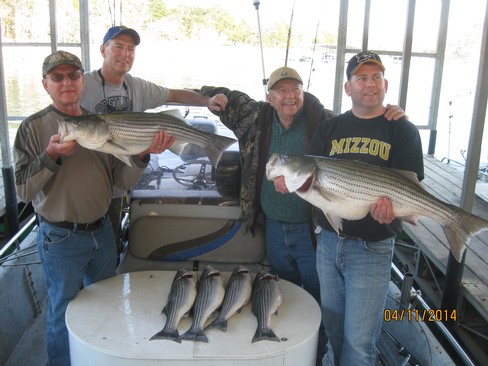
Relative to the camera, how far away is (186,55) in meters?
8.12

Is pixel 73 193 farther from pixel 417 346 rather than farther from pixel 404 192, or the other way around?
pixel 417 346

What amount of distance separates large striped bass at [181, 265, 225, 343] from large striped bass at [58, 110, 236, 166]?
0.76 m

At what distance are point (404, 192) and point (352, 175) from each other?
0.26 meters

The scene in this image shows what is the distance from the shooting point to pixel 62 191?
2.54 m

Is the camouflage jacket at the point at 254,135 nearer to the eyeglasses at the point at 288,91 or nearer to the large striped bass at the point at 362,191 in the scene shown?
the eyeglasses at the point at 288,91

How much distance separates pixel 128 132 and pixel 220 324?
112 cm

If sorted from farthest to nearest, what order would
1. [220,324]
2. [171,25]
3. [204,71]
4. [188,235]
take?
1. [204,71]
2. [171,25]
3. [188,235]
4. [220,324]

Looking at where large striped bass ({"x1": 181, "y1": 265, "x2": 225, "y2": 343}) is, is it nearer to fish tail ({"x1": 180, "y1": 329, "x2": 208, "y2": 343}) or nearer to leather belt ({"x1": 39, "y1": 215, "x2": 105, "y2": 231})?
fish tail ({"x1": 180, "y1": 329, "x2": 208, "y2": 343})

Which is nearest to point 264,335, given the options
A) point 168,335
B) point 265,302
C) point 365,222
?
point 265,302

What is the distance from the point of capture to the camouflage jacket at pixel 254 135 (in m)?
2.91

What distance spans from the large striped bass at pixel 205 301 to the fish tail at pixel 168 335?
0.10 feet

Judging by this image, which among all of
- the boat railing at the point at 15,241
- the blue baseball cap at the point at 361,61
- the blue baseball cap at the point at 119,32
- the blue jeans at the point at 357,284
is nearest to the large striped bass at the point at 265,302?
the blue jeans at the point at 357,284

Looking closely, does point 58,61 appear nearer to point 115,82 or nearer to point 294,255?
point 115,82

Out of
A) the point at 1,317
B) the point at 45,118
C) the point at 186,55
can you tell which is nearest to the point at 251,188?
the point at 45,118
